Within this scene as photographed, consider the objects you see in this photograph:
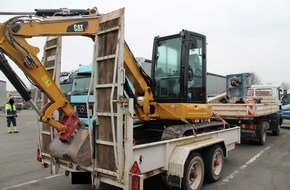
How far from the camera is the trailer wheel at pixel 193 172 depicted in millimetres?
5277

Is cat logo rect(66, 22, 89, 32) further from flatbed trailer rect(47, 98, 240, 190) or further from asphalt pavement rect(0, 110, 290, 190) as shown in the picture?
asphalt pavement rect(0, 110, 290, 190)

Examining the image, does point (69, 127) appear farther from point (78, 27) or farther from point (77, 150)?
point (78, 27)

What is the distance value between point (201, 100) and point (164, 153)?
7.30ft

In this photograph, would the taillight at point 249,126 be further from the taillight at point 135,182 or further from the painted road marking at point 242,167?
the taillight at point 135,182

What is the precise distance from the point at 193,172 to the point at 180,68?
85.2 inches

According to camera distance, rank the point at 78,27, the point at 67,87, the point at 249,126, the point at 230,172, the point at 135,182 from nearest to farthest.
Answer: the point at 135,182
the point at 78,27
the point at 230,172
the point at 249,126
the point at 67,87

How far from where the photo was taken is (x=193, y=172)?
5688mm

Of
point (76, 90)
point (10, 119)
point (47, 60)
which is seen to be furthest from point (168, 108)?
point (10, 119)

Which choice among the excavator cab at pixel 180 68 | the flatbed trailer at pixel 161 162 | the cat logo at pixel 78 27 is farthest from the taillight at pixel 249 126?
the cat logo at pixel 78 27

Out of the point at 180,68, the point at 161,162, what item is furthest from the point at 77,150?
the point at 180,68

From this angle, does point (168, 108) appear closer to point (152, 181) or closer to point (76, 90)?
point (152, 181)

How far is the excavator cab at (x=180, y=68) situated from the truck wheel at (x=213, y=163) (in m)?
1.15

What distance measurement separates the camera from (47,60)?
19.7ft

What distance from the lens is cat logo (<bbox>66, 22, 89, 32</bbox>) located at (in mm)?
4793
